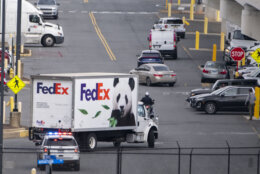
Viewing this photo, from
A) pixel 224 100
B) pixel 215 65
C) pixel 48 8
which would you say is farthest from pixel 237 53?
pixel 48 8

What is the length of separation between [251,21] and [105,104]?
1619cm

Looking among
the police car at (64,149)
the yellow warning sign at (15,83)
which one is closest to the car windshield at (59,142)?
the police car at (64,149)

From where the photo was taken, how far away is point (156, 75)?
170ft

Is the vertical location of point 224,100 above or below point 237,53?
below

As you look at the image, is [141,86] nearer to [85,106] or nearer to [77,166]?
[85,106]

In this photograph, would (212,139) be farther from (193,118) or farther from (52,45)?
(52,45)

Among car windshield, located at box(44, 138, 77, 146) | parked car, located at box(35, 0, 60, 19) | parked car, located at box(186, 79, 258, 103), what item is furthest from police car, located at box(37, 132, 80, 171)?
parked car, located at box(35, 0, 60, 19)

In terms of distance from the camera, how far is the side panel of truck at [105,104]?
29922 mm

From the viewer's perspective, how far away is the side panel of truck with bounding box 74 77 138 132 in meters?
29.9

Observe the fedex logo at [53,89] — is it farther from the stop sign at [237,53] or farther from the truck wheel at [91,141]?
the stop sign at [237,53]

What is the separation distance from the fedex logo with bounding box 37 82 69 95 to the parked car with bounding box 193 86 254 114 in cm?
1401

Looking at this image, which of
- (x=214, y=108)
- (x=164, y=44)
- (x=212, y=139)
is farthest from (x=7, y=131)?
(x=164, y=44)

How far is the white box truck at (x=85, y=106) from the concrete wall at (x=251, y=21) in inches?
566

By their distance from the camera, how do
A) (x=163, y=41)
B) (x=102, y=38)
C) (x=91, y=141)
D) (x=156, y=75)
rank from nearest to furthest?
(x=91, y=141) < (x=156, y=75) < (x=163, y=41) < (x=102, y=38)
